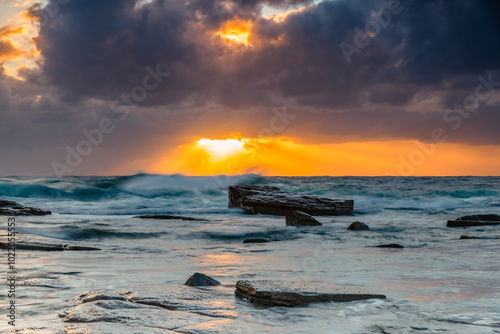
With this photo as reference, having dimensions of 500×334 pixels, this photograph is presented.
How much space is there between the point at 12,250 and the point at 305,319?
5125 millimetres

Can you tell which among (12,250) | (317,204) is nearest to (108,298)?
(12,250)

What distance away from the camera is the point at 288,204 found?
17.9 metres

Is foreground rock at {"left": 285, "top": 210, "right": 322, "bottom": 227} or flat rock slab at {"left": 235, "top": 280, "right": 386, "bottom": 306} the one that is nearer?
flat rock slab at {"left": 235, "top": 280, "right": 386, "bottom": 306}

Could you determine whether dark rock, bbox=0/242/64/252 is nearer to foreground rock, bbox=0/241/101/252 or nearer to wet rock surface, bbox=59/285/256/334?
foreground rock, bbox=0/241/101/252

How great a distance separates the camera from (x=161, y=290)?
409cm

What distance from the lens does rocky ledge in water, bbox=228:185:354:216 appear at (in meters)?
17.5

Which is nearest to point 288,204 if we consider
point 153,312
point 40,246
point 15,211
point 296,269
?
point 15,211

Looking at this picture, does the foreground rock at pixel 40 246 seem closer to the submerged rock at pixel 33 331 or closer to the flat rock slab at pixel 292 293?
the flat rock slab at pixel 292 293

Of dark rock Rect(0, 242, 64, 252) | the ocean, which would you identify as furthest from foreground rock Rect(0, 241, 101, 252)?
the ocean

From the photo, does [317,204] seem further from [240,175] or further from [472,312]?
[240,175]

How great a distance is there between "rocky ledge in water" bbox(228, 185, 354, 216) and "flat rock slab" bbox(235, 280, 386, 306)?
498 inches

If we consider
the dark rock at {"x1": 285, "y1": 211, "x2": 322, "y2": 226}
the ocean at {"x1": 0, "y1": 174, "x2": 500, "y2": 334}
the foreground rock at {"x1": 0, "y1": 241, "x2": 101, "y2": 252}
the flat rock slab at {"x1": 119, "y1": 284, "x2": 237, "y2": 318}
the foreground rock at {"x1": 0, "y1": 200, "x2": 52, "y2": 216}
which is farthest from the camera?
the foreground rock at {"x1": 0, "y1": 200, "x2": 52, "y2": 216}

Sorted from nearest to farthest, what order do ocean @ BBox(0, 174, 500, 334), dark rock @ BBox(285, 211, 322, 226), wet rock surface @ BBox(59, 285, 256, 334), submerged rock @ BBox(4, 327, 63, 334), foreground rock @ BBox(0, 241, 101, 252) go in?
submerged rock @ BBox(4, 327, 63, 334) → wet rock surface @ BBox(59, 285, 256, 334) → ocean @ BBox(0, 174, 500, 334) → foreground rock @ BBox(0, 241, 101, 252) → dark rock @ BBox(285, 211, 322, 226)

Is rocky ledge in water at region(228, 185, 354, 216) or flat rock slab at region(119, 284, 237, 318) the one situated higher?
rocky ledge in water at region(228, 185, 354, 216)
